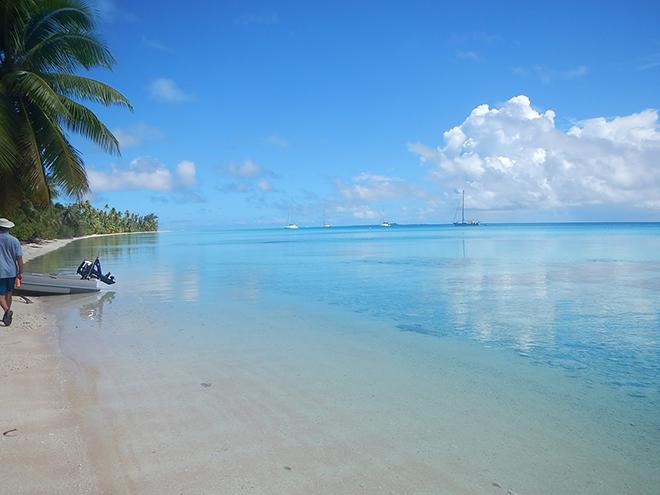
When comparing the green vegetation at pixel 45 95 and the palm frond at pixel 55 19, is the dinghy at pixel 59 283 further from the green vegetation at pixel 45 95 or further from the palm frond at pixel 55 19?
the palm frond at pixel 55 19

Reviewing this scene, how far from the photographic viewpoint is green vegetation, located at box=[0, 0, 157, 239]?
40.2 feet

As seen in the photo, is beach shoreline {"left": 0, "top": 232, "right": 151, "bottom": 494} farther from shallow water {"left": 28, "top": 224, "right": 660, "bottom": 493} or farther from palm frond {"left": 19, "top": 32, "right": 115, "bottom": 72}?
palm frond {"left": 19, "top": 32, "right": 115, "bottom": 72}

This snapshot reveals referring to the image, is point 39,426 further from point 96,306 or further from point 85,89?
point 85,89

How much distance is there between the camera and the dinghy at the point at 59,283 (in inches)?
561

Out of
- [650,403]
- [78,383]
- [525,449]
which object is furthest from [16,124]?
[650,403]

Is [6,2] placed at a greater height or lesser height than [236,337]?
greater

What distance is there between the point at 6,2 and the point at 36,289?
7499 millimetres

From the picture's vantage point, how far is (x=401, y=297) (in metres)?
15.2

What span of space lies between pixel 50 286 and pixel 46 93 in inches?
223

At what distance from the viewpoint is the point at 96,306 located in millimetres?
13242

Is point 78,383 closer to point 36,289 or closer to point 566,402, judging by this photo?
point 566,402

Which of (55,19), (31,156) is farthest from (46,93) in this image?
(55,19)

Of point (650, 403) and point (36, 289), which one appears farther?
point (36, 289)

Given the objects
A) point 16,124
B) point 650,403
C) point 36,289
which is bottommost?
point 650,403
